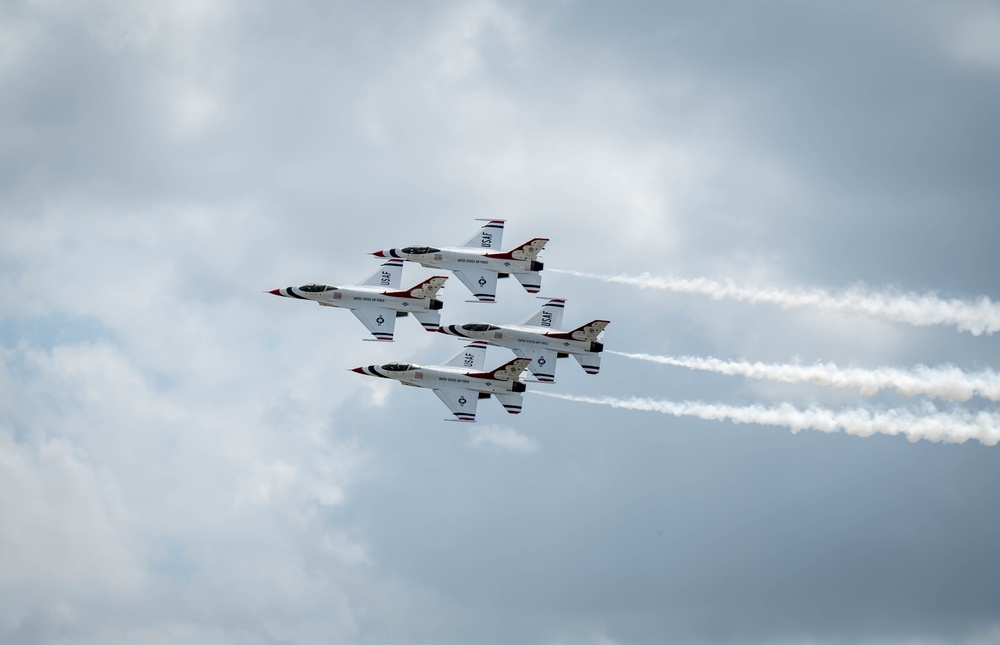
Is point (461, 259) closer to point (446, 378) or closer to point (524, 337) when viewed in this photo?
point (524, 337)

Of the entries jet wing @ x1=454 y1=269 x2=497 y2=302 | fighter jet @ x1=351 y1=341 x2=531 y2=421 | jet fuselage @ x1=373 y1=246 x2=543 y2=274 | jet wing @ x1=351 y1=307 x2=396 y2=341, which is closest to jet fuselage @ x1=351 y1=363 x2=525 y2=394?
fighter jet @ x1=351 y1=341 x2=531 y2=421

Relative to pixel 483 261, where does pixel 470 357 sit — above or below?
below

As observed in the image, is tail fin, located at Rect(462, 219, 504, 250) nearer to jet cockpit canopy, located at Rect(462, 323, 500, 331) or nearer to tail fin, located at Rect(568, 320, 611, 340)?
jet cockpit canopy, located at Rect(462, 323, 500, 331)

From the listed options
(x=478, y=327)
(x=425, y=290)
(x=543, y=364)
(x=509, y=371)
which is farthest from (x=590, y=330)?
(x=425, y=290)

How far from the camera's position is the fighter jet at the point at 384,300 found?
96.2 metres

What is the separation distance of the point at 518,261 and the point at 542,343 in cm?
559

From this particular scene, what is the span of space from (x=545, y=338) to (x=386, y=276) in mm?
11450

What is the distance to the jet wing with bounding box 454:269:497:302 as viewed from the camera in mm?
98062

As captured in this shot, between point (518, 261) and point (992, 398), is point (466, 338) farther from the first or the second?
point (992, 398)

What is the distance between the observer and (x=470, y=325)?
323ft

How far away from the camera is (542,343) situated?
317 ft

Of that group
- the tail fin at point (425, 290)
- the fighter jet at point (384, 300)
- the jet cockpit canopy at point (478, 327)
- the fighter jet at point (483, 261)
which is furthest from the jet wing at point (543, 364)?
the tail fin at point (425, 290)

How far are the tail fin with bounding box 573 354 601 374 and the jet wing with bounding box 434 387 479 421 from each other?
721cm

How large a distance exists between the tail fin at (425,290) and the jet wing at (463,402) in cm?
624
